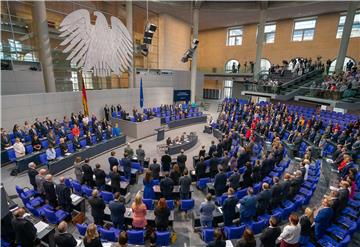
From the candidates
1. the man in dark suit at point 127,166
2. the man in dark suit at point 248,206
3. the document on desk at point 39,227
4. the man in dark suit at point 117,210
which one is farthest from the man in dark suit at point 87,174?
the man in dark suit at point 248,206

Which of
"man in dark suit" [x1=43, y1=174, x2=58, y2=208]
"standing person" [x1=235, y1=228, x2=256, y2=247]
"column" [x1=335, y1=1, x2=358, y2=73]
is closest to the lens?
"standing person" [x1=235, y1=228, x2=256, y2=247]

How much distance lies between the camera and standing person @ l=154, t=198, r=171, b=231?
4750 millimetres

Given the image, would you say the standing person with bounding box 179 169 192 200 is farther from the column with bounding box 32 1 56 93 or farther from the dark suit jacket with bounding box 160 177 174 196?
the column with bounding box 32 1 56 93

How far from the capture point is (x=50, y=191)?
5.62m

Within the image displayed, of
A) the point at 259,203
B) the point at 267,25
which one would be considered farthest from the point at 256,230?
the point at 267,25

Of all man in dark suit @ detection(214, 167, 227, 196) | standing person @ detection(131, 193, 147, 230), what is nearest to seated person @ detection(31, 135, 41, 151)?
standing person @ detection(131, 193, 147, 230)

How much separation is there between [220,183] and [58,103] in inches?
461

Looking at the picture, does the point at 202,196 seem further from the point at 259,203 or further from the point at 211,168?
the point at 259,203

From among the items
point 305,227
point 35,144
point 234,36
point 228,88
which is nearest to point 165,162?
point 305,227

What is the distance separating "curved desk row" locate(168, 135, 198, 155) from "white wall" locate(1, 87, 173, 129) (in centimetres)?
781

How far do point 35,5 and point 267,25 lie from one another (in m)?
23.7

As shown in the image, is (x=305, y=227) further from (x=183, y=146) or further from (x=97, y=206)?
(x=183, y=146)

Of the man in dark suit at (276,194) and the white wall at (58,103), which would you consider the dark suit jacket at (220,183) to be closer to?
the man in dark suit at (276,194)

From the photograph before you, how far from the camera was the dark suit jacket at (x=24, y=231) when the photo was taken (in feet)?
13.0
